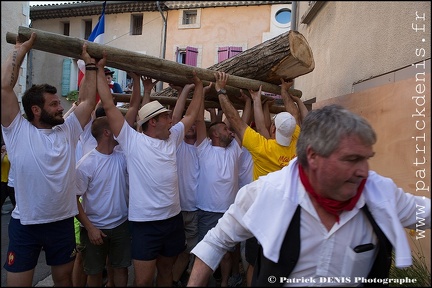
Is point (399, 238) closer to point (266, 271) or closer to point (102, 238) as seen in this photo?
point (266, 271)

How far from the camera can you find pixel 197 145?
4234 mm

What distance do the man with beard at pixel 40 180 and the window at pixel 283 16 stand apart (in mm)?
12459

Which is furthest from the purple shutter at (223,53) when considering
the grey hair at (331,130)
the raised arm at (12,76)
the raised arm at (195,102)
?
the grey hair at (331,130)

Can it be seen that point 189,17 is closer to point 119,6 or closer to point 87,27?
point 119,6

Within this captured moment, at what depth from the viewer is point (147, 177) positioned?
3.19 meters

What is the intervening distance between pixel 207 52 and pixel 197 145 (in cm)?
1355

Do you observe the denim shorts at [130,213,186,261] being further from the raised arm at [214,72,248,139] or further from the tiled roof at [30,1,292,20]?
the tiled roof at [30,1,292,20]

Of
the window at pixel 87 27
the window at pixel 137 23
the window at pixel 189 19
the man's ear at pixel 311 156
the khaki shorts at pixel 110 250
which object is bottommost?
the khaki shorts at pixel 110 250

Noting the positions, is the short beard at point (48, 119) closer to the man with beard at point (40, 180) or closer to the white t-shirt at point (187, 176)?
the man with beard at point (40, 180)

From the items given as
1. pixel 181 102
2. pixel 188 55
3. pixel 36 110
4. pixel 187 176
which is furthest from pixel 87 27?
pixel 36 110

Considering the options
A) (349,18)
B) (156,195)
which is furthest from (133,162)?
(349,18)

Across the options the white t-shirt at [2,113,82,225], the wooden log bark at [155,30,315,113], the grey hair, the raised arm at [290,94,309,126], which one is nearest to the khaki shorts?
the white t-shirt at [2,113,82,225]

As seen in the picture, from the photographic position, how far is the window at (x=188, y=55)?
54.7ft

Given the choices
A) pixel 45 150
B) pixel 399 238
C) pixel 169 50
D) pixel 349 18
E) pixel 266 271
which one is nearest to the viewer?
pixel 399 238
